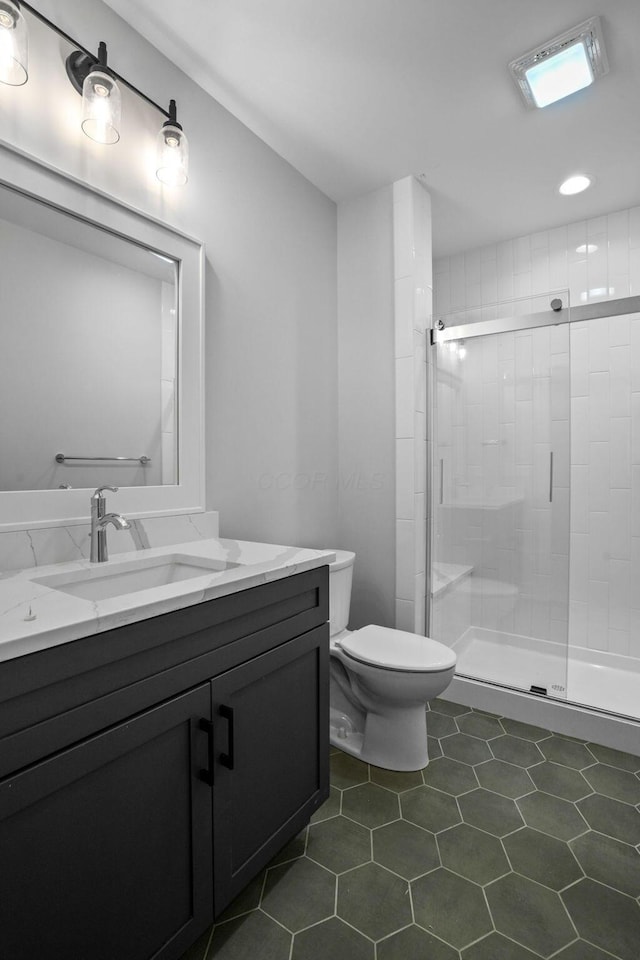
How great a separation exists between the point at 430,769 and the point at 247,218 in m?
2.27

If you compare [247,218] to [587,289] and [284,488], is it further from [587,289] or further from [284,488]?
[587,289]

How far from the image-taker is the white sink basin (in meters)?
1.22

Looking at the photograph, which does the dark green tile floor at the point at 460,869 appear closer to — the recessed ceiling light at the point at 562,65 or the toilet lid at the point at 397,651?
the toilet lid at the point at 397,651

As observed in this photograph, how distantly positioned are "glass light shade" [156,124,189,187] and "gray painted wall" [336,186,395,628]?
112 cm

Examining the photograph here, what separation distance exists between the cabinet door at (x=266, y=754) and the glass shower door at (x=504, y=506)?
46.2 inches

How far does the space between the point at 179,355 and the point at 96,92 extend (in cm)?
74

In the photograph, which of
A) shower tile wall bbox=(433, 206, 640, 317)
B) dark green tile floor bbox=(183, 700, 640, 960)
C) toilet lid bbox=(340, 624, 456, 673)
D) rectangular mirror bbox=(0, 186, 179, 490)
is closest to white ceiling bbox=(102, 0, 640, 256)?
shower tile wall bbox=(433, 206, 640, 317)

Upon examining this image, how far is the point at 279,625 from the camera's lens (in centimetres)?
125

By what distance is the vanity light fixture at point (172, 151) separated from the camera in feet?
5.07

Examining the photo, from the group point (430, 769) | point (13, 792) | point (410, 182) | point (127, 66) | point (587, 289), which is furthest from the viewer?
point (587, 289)

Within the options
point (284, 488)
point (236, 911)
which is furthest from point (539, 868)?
point (284, 488)

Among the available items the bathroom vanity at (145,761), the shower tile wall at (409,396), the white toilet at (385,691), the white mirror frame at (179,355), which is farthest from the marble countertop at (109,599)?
the shower tile wall at (409,396)

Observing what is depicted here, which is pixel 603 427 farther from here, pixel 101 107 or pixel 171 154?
pixel 101 107

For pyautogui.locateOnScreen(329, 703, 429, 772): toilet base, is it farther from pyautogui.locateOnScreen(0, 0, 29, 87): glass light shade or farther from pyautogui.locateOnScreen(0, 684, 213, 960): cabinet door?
pyautogui.locateOnScreen(0, 0, 29, 87): glass light shade
